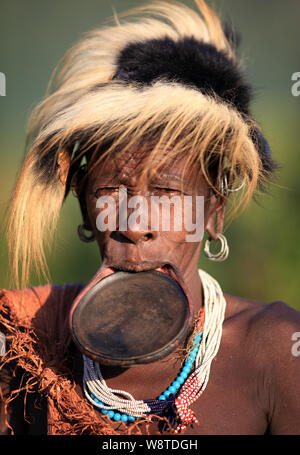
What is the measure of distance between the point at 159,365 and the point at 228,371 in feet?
0.79

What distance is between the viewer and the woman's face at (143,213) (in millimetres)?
1903

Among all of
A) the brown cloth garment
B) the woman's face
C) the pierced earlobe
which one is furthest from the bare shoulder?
the pierced earlobe

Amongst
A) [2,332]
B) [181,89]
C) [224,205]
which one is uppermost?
[181,89]

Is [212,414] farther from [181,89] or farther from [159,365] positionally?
[181,89]

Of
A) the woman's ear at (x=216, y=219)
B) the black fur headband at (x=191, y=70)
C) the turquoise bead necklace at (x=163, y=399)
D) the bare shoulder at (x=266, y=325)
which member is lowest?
the turquoise bead necklace at (x=163, y=399)

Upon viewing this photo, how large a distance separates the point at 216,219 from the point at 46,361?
2.64ft

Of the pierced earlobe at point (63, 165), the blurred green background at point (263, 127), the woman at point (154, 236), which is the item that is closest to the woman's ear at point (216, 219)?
the woman at point (154, 236)

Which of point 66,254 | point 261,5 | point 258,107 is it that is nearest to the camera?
point 66,254

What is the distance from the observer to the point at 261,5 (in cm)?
730

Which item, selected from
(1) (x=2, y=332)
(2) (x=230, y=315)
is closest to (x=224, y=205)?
(2) (x=230, y=315)

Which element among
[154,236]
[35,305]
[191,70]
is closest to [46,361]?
[35,305]

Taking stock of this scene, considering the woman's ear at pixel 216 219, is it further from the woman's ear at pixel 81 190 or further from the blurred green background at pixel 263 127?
A: the blurred green background at pixel 263 127

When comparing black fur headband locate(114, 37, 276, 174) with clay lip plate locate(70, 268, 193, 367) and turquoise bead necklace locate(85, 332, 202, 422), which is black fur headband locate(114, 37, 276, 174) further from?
turquoise bead necklace locate(85, 332, 202, 422)

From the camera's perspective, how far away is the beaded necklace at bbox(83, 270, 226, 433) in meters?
1.89
